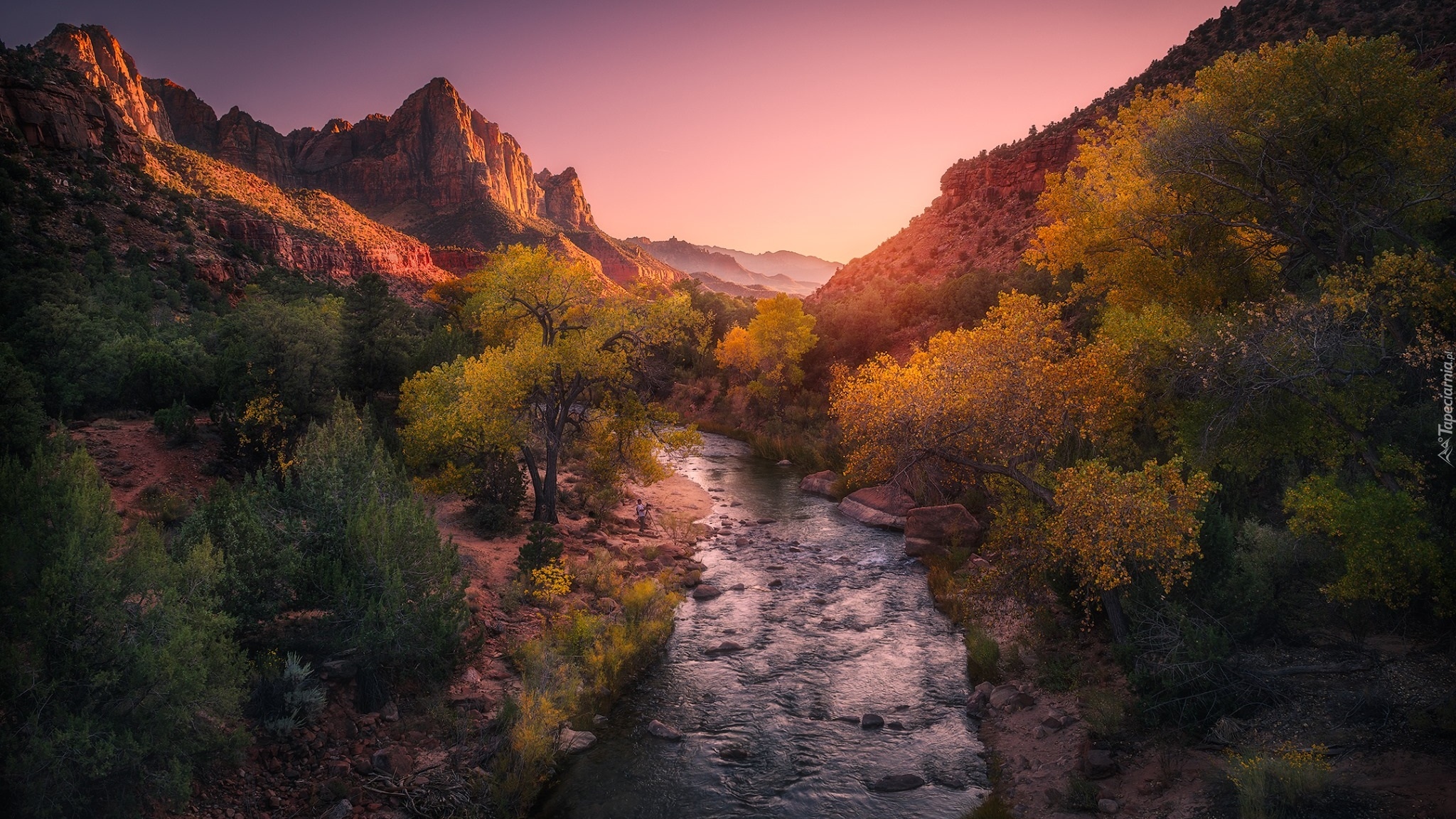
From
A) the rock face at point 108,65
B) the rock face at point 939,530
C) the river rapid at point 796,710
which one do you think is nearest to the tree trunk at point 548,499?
the river rapid at point 796,710

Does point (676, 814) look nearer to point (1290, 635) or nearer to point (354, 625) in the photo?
point (354, 625)

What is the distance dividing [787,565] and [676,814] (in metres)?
12.1

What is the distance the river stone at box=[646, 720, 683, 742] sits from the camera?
1216 centimetres

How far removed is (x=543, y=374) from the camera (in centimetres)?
1886

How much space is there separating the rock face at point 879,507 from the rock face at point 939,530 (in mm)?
2078

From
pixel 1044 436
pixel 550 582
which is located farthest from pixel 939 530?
pixel 550 582

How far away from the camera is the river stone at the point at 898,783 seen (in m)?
10.8

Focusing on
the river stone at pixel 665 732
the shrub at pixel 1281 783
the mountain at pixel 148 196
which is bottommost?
the river stone at pixel 665 732

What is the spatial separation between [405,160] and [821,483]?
178307mm

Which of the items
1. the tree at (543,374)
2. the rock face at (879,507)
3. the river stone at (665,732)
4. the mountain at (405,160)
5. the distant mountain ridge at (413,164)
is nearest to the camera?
the river stone at (665,732)

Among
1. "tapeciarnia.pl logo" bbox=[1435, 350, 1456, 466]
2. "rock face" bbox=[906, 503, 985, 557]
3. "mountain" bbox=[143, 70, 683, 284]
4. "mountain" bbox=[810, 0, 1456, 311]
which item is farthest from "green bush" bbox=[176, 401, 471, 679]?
"mountain" bbox=[143, 70, 683, 284]

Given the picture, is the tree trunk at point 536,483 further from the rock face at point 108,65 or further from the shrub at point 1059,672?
the rock face at point 108,65

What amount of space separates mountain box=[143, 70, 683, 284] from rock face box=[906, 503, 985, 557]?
123 meters

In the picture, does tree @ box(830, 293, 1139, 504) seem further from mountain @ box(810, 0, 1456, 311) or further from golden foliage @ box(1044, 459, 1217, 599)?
mountain @ box(810, 0, 1456, 311)
